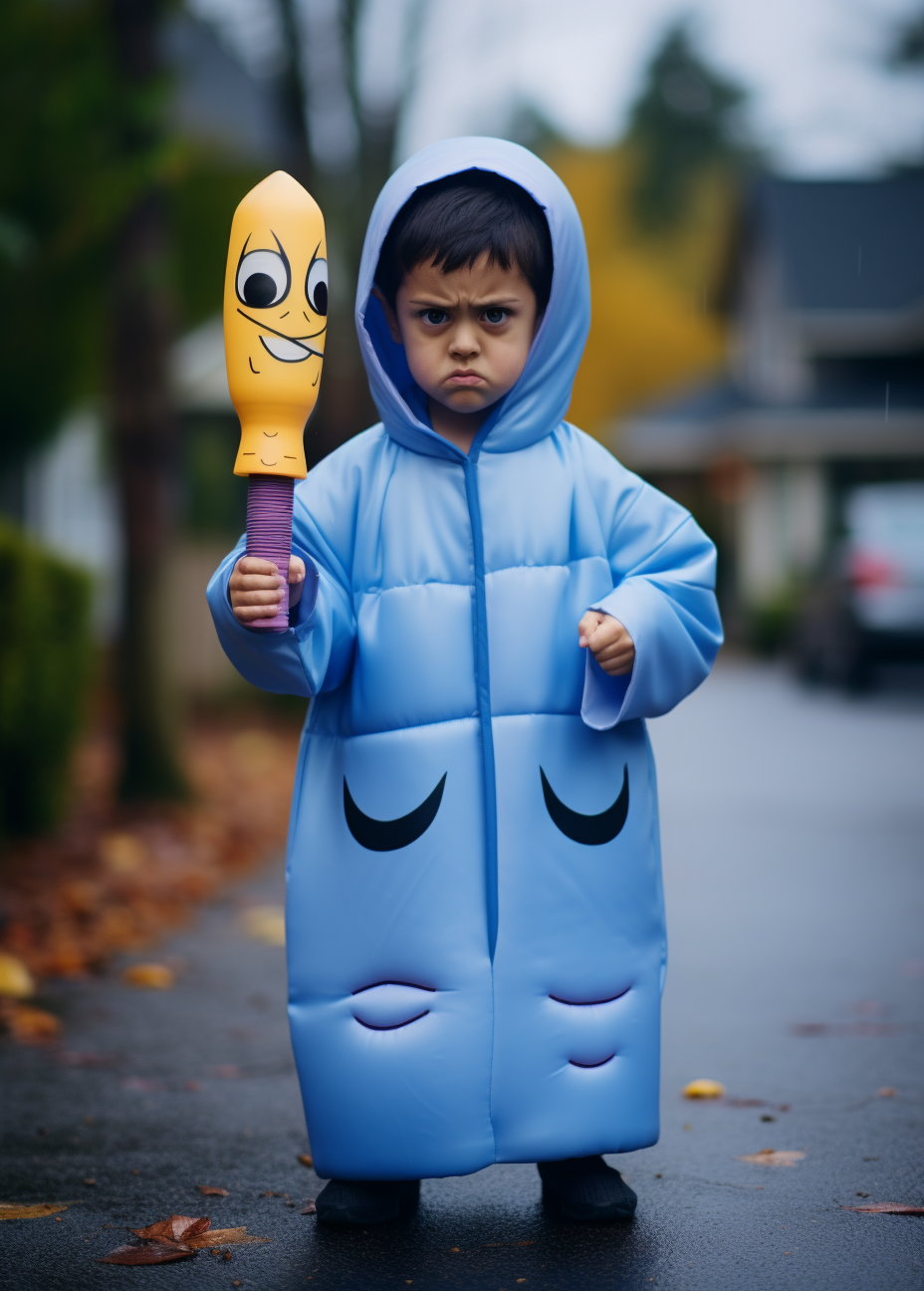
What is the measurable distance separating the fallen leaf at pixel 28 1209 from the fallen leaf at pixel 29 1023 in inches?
51.7

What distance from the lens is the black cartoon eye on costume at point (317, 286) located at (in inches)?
109

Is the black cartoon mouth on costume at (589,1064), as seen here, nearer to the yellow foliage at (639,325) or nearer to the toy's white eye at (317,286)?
the toy's white eye at (317,286)

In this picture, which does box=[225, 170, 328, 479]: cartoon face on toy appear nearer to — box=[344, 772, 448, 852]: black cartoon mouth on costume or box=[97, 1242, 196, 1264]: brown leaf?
box=[344, 772, 448, 852]: black cartoon mouth on costume

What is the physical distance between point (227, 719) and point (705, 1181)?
10622mm

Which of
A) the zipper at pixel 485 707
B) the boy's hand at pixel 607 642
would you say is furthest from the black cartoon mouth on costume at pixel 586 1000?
the boy's hand at pixel 607 642

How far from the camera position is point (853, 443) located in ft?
86.3

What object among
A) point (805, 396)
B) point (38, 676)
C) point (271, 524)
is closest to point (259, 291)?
point (271, 524)

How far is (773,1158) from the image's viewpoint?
3428 mm

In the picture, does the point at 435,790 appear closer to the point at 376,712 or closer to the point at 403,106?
the point at 376,712

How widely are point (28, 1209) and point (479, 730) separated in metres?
1.31

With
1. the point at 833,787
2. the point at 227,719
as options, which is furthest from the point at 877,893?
the point at 227,719

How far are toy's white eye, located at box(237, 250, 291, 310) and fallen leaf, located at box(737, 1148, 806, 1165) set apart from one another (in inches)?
81.4

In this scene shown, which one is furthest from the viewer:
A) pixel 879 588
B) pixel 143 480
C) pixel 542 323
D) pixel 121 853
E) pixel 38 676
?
pixel 879 588

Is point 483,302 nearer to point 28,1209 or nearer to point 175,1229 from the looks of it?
point 175,1229
